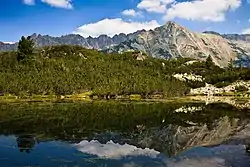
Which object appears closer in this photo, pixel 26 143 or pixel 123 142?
pixel 26 143

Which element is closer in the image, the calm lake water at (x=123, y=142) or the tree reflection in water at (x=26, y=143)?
the calm lake water at (x=123, y=142)

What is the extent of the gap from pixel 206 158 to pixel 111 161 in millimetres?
15013

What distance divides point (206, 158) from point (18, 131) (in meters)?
48.2

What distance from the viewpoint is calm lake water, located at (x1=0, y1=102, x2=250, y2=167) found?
53.8 metres

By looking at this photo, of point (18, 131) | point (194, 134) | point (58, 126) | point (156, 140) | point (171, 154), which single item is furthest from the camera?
point (58, 126)

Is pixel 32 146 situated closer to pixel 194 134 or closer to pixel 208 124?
pixel 194 134

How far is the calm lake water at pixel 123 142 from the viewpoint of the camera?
176 ft

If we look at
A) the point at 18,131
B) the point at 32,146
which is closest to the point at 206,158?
the point at 32,146

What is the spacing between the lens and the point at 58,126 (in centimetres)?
9419

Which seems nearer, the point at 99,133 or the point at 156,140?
the point at 156,140

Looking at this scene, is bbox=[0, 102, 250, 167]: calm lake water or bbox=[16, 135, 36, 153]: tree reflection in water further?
bbox=[16, 135, 36, 153]: tree reflection in water

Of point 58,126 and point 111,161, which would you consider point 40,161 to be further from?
point 58,126

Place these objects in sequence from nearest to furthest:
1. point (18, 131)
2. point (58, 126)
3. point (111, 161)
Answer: point (111, 161) → point (18, 131) → point (58, 126)

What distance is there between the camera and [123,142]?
70438mm
